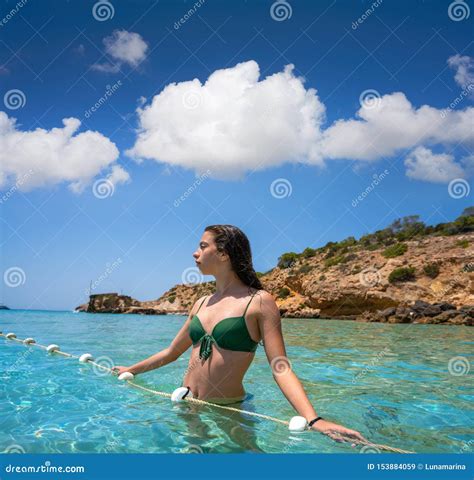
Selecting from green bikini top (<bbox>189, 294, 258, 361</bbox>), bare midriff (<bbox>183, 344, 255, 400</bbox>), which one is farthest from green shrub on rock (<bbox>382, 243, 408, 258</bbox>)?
green bikini top (<bbox>189, 294, 258, 361</bbox>)

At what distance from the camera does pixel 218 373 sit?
348 centimetres

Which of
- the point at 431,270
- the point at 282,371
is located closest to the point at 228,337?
the point at 282,371

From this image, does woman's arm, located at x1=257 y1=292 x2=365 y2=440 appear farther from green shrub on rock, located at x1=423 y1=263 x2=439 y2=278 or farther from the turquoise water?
green shrub on rock, located at x1=423 y1=263 x2=439 y2=278

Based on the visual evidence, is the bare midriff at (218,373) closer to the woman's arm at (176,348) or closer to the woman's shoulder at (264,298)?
the woman's arm at (176,348)

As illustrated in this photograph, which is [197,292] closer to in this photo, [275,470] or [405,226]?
[405,226]

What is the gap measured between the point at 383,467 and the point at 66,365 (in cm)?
552

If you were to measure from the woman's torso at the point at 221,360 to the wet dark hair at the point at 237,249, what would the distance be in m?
0.18

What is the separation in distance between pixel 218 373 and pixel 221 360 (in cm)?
13

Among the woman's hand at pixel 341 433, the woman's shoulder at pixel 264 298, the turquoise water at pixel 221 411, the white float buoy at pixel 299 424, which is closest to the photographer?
the woman's hand at pixel 341 433

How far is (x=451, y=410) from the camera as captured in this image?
183 inches

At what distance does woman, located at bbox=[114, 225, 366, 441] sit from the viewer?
10.8ft

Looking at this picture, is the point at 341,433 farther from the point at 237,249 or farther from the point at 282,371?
the point at 237,249

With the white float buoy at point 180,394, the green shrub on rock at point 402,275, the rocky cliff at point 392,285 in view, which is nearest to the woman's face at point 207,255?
the white float buoy at point 180,394

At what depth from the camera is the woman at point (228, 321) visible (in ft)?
10.8
